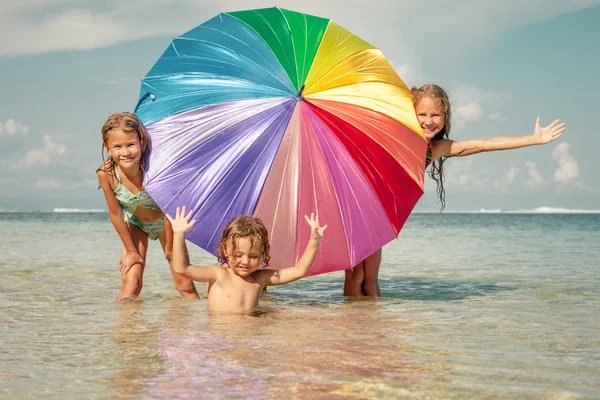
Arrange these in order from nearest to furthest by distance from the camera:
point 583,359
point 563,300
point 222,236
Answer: point 583,359
point 222,236
point 563,300

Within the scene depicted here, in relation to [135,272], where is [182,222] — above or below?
above

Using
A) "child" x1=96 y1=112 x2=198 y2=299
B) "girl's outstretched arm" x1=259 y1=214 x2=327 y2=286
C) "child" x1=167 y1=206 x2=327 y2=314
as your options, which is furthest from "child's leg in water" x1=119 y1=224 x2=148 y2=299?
"girl's outstretched arm" x1=259 y1=214 x2=327 y2=286

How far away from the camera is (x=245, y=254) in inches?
190

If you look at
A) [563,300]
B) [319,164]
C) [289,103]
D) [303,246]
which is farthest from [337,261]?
[563,300]

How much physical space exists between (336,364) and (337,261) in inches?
59.0

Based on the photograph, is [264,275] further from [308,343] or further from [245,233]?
[308,343]

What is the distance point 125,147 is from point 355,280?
2687 mm

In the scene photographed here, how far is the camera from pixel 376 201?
5211mm

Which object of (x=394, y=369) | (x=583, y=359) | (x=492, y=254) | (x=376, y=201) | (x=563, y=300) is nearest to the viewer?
(x=394, y=369)

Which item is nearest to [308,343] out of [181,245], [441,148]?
[181,245]

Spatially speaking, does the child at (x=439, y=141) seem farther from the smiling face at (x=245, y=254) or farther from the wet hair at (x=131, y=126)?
the wet hair at (x=131, y=126)

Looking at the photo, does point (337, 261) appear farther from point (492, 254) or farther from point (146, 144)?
point (492, 254)

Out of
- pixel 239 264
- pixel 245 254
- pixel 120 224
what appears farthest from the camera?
pixel 120 224

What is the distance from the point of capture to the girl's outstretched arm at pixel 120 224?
220 inches
